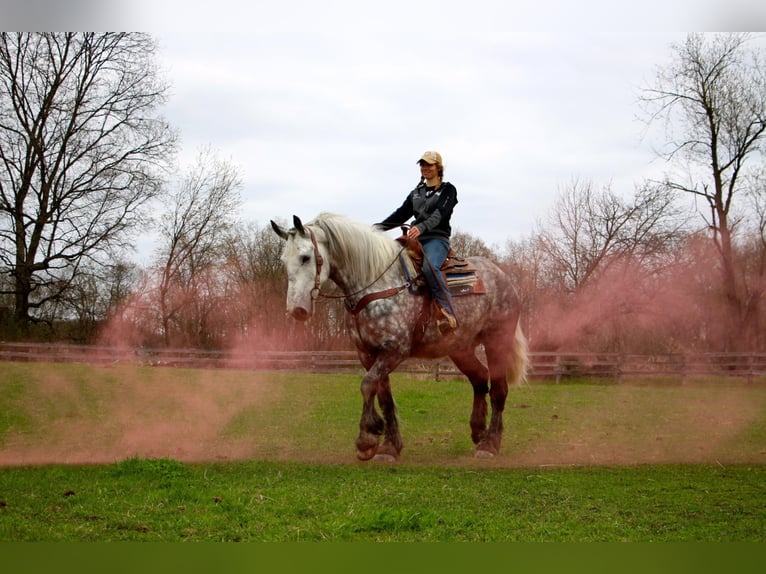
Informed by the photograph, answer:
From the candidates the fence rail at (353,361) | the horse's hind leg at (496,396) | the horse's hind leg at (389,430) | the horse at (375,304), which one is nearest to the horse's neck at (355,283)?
the horse at (375,304)

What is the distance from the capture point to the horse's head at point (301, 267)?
6832mm

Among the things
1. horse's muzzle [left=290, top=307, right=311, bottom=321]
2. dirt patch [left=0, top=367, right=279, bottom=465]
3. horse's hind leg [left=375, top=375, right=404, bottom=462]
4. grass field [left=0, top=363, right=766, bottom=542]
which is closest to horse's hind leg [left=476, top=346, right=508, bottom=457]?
grass field [left=0, top=363, right=766, bottom=542]

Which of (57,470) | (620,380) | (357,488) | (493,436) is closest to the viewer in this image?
(357,488)

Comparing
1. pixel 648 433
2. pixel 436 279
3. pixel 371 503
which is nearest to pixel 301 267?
pixel 436 279

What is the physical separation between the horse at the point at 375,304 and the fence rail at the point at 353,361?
6193 millimetres

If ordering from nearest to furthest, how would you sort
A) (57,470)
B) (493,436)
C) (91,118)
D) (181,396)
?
(57,470)
(493,436)
(91,118)
(181,396)

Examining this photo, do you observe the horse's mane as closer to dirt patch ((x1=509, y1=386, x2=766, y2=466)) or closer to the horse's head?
the horse's head

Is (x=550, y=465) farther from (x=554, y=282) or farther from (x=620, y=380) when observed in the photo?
(x=620, y=380)

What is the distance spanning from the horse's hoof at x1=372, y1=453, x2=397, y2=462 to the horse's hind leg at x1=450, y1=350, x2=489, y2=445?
1412 millimetres

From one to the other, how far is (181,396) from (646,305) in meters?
11.6

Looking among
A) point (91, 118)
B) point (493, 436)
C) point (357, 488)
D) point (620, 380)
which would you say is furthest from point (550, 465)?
point (620, 380)

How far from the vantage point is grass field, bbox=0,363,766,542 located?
4961 millimetres

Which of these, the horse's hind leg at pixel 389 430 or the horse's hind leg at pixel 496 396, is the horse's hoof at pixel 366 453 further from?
the horse's hind leg at pixel 496 396

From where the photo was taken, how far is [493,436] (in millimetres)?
8680
